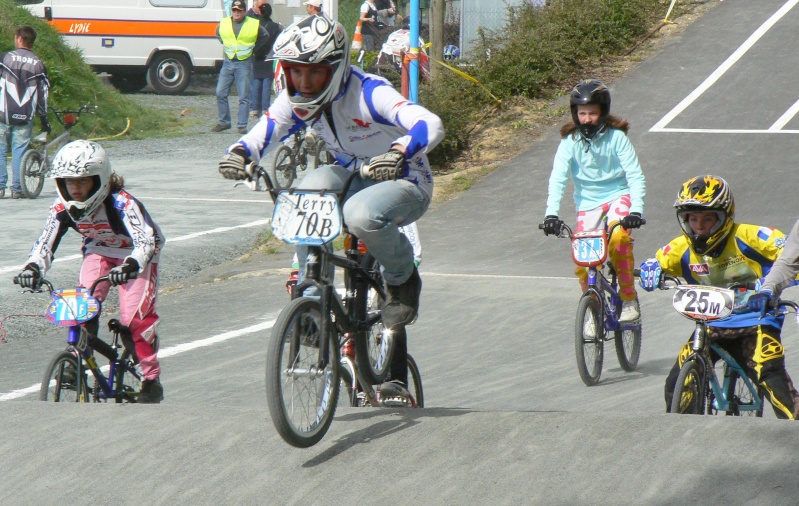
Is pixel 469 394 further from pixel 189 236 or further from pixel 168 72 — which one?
pixel 168 72

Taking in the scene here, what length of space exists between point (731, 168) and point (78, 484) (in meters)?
12.4

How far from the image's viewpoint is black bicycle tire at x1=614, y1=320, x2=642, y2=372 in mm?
8305

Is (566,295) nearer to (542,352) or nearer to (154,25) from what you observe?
(542,352)

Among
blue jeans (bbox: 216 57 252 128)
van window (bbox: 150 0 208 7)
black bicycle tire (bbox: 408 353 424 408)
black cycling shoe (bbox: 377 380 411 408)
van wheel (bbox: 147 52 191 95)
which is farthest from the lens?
van wheel (bbox: 147 52 191 95)

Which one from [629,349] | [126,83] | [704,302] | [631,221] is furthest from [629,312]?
[126,83]

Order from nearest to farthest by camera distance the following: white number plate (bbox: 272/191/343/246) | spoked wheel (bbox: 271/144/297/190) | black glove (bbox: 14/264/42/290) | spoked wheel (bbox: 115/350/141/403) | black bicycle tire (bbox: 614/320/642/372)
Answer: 1. white number plate (bbox: 272/191/343/246)
2. black glove (bbox: 14/264/42/290)
3. spoked wheel (bbox: 115/350/141/403)
4. black bicycle tire (bbox: 614/320/642/372)
5. spoked wheel (bbox: 271/144/297/190)

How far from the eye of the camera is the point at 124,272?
6.20 m

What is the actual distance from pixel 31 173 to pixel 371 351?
11.5 m

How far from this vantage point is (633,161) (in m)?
8.39

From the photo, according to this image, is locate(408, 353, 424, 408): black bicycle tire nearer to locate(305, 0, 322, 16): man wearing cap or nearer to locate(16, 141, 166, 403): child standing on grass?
locate(16, 141, 166, 403): child standing on grass

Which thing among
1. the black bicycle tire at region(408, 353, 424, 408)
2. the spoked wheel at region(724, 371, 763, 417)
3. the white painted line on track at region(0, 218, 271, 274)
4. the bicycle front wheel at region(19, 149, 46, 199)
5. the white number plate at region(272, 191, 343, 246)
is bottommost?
the white painted line on track at region(0, 218, 271, 274)

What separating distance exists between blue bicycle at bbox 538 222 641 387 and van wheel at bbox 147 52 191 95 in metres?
19.9

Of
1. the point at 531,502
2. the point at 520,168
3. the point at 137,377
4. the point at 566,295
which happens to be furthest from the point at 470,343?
the point at 520,168

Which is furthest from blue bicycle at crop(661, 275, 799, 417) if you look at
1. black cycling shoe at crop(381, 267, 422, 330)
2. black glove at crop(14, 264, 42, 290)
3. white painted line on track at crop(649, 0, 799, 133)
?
white painted line on track at crop(649, 0, 799, 133)
